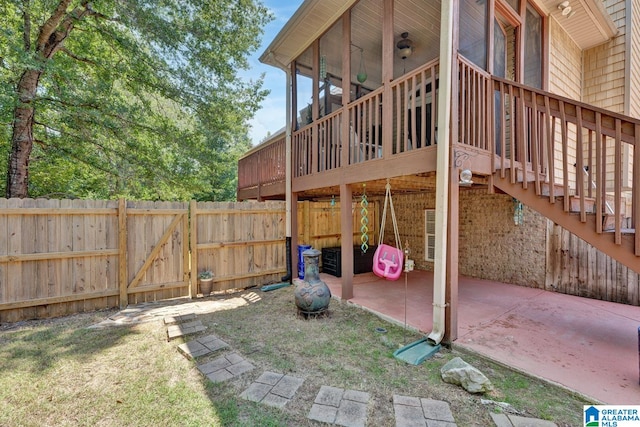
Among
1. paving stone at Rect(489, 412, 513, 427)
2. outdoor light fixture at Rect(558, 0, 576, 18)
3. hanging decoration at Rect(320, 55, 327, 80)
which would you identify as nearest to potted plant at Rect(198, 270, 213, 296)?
hanging decoration at Rect(320, 55, 327, 80)

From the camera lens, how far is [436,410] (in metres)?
2.33

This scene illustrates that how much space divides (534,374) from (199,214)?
19.3ft

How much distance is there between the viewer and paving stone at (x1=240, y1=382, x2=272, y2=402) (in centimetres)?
251

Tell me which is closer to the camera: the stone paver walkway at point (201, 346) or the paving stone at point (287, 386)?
the paving stone at point (287, 386)

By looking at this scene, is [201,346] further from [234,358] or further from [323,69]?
[323,69]

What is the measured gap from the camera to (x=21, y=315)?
14.4ft

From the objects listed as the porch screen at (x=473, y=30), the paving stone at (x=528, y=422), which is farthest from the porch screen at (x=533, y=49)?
the paving stone at (x=528, y=422)

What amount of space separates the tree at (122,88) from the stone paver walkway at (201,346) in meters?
5.44

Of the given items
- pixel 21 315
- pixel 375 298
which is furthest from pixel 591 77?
pixel 21 315

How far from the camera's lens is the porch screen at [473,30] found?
14.6 feet

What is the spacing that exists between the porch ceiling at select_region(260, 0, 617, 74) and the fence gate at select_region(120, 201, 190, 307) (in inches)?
158

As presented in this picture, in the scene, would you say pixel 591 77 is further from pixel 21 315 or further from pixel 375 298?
pixel 21 315

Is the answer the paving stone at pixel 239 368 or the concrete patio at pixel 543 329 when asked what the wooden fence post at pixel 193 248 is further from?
the paving stone at pixel 239 368

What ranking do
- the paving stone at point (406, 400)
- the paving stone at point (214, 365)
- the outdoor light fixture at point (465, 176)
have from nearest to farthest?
1. the paving stone at point (406, 400)
2. the paving stone at point (214, 365)
3. the outdoor light fixture at point (465, 176)
